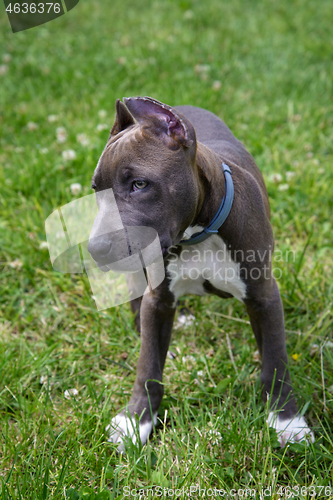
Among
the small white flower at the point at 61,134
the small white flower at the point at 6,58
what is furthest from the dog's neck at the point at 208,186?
the small white flower at the point at 6,58

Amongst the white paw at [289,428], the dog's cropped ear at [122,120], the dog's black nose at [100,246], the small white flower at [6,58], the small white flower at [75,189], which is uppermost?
the dog's cropped ear at [122,120]

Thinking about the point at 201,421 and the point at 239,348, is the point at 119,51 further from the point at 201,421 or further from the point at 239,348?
the point at 201,421

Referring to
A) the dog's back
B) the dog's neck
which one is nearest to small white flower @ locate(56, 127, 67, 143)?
the dog's back

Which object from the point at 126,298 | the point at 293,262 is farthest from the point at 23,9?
the point at 293,262

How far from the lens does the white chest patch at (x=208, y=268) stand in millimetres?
2391

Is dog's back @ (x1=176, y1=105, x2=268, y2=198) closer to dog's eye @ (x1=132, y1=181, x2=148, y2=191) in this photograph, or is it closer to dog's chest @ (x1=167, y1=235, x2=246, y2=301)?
dog's chest @ (x1=167, y1=235, x2=246, y2=301)

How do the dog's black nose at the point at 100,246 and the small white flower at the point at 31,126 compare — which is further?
the small white flower at the point at 31,126

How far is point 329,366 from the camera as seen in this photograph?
287 cm

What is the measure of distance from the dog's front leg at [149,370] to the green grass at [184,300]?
100 mm

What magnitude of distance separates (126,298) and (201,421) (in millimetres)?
1104

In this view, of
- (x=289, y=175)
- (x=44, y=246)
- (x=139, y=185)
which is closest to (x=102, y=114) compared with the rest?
(x=44, y=246)

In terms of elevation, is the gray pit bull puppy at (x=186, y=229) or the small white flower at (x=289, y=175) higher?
the gray pit bull puppy at (x=186, y=229)

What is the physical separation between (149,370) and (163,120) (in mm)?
1322

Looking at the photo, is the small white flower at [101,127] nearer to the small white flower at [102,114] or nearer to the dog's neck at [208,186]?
the small white flower at [102,114]
